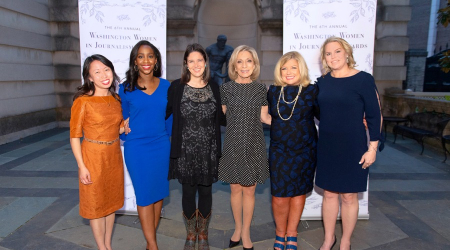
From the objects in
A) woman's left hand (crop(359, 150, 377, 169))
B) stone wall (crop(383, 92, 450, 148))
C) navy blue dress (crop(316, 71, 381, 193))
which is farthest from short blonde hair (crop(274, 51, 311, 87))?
stone wall (crop(383, 92, 450, 148))

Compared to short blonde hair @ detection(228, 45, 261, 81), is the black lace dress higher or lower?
lower

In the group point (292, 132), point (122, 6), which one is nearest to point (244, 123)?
point (292, 132)

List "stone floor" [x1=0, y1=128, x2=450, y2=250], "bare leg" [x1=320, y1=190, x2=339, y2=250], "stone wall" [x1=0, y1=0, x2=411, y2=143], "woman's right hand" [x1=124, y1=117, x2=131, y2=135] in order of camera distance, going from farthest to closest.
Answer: "stone wall" [x1=0, y1=0, x2=411, y2=143] → "stone floor" [x1=0, y1=128, x2=450, y2=250] → "bare leg" [x1=320, y1=190, x2=339, y2=250] → "woman's right hand" [x1=124, y1=117, x2=131, y2=135]

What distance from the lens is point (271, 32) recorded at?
10.6 metres

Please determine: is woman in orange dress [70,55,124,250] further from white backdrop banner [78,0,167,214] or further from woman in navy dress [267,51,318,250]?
woman in navy dress [267,51,318,250]

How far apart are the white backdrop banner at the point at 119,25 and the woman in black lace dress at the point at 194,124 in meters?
0.94

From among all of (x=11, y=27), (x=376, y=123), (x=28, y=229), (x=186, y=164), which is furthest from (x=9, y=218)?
(x=11, y=27)

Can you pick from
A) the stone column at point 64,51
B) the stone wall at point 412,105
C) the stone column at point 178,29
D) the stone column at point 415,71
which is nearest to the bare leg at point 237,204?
the stone wall at point 412,105

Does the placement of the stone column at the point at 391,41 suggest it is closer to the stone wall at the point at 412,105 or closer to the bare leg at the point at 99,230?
the stone wall at the point at 412,105

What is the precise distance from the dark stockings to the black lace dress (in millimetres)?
96

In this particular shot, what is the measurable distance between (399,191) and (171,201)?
337 cm

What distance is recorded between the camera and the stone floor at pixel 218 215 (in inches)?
132

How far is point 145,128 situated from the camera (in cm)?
286

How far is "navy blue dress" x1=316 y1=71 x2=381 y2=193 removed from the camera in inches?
107
